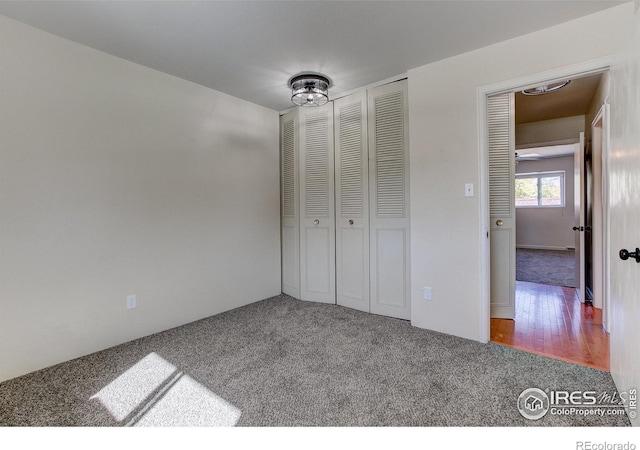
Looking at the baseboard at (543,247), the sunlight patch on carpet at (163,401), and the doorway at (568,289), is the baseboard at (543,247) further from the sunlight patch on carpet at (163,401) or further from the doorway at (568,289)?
the sunlight patch on carpet at (163,401)

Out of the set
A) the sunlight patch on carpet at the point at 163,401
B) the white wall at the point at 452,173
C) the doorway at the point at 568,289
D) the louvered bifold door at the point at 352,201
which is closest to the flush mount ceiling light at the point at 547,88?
the doorway at the point at 568,289

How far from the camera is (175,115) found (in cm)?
287

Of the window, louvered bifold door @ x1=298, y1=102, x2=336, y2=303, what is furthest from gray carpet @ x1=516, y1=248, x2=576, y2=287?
louvered bifold door @ x1=298, y1=102, x2=336, y2=303

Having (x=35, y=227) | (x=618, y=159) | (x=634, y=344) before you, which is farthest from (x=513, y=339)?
(x=35, y=227)

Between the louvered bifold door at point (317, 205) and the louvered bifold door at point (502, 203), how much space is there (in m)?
1.67

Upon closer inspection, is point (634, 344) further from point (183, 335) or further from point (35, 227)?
point (35, 227)

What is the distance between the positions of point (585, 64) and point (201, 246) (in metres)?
3.43

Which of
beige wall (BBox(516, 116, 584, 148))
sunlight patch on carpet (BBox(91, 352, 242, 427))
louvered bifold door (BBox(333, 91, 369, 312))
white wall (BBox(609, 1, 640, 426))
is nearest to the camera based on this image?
Result: white wall (BBox(609, 1, 640, 426))

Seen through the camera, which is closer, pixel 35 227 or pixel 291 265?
pixel 35 227

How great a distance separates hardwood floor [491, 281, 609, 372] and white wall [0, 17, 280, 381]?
8.98 ft

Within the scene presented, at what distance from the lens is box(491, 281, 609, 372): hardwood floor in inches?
88.6

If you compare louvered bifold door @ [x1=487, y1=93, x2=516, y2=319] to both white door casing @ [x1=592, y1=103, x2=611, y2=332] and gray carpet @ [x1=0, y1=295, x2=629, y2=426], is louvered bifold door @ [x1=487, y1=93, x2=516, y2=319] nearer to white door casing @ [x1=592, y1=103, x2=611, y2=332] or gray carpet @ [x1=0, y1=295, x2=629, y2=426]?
white door casing @ [x1=592, y1=103, x2=611, y2=332]

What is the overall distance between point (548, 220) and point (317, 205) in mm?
7562

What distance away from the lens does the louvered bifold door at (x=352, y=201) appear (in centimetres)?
322
